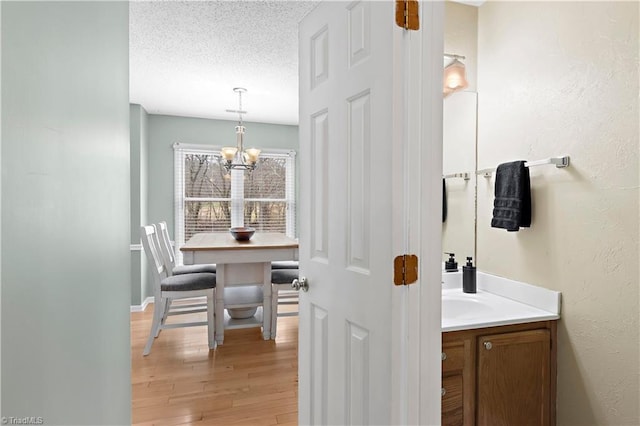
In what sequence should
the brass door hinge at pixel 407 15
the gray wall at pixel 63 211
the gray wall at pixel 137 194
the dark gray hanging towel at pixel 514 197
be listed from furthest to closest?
the gray wall at pixel 137 194 → the dark gray hanging towel at pixel 514 197 → the brass door hinge at pixel 407 15 → the gray wall at pixel 63 211

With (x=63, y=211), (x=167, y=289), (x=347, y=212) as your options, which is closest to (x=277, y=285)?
(x=167, y=289)

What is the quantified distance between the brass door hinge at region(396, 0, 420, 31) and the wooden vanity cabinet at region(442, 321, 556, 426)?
1121 mm

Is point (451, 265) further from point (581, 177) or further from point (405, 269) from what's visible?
point (405, 269)

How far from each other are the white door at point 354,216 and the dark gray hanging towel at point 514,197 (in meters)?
0.89

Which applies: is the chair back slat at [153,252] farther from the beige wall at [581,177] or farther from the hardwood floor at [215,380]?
the beige wall at [581,177]

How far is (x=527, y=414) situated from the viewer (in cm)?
158

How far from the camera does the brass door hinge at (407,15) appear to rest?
1.07 meters

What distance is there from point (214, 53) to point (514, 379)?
2.99m

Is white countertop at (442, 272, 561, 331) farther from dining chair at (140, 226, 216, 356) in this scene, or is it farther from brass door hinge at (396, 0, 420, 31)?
dining chair at (140, 226, 216, 356)

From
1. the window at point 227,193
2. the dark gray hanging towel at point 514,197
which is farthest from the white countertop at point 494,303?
the window at point 227,193

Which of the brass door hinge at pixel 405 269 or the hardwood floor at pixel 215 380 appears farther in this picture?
the hardwood floor at pixel 215 380

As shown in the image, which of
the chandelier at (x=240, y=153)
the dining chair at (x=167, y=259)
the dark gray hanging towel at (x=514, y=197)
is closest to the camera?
the dark gray hanging towel at (x=514, y=197)

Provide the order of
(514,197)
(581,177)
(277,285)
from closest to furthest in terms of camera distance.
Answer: (581,177)
(514,197)
(277,285)

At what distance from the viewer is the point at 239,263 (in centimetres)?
349
